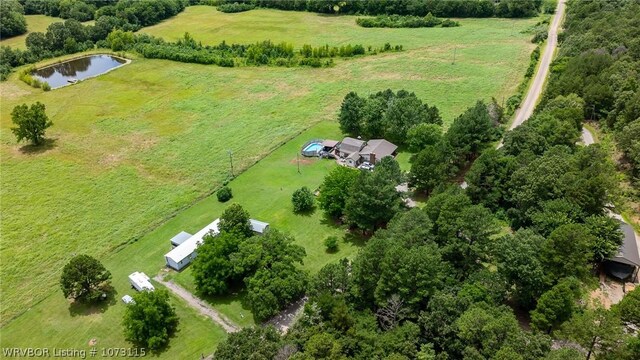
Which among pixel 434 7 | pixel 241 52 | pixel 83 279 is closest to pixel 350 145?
pixel 83 279

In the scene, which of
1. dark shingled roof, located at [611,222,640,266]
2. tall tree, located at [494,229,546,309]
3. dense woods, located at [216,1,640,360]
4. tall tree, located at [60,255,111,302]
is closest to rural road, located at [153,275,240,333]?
tall tree, located at [60,255,111,302]

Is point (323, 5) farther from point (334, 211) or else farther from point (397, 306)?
point (397, 306)

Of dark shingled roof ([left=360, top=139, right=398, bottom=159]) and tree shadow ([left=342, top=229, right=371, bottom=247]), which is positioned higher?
dark shingled roof ([left=360, top=139, right=398, bottom=159])

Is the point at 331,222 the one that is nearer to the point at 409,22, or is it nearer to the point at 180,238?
the point at 180,238

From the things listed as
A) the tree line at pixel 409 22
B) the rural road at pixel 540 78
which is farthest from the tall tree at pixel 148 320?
the tree line at pixel 409 22

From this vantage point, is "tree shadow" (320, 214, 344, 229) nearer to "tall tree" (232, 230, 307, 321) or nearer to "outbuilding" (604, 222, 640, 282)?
"tall tree" (232, 230, 307, 321)

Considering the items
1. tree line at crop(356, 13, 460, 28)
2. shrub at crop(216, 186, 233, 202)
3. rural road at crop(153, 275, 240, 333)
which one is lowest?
rural road at crop(153, 275, 240, 333)
